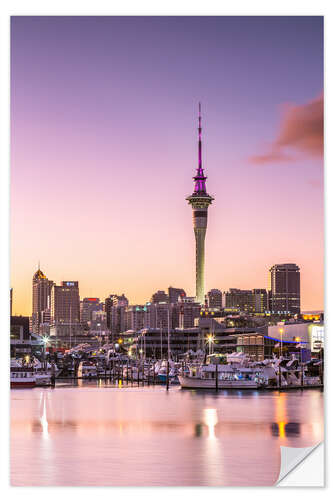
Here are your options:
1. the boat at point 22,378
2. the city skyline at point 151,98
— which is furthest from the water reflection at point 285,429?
the boat at point 22,378

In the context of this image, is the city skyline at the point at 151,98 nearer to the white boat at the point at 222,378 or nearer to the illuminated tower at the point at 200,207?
the white boat at the point at 222,378

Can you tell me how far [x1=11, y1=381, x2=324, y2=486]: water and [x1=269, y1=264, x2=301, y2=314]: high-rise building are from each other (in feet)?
115

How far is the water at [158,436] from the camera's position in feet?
41.8

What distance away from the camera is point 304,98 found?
12.8 meters

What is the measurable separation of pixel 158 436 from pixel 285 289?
72890 mm

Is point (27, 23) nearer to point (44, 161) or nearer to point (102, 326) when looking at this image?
point (44, 161)

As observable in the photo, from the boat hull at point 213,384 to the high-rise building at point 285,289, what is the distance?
1297 inches

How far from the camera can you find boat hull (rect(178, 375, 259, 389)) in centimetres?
4075

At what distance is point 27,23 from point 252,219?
57.9ft

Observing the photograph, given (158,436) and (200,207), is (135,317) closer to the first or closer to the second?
(200,207)

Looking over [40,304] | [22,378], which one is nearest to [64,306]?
[40,304]

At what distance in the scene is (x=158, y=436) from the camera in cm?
2041
